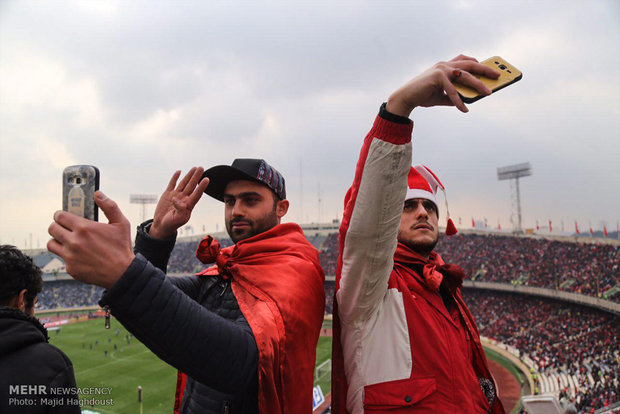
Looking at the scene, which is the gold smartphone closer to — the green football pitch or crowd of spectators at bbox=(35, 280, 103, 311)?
the green football pitch

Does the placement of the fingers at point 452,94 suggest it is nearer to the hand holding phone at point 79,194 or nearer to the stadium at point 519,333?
the hand holding phone at point 79,194

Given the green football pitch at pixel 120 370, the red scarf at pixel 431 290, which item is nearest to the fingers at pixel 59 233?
the red scarf at pixel 431 290

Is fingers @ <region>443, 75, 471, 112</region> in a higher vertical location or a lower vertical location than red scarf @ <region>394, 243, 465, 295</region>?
higher

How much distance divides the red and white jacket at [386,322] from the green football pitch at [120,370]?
20262 mm

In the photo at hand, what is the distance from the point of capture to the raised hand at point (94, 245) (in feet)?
3.98

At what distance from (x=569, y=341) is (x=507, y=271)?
12622 millimetres

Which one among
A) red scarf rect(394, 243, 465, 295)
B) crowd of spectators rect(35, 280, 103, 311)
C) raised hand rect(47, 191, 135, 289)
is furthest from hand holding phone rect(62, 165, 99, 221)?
crowd of spectators rect(35, 280, 103, 311)

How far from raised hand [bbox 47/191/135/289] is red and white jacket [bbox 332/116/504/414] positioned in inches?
41.5

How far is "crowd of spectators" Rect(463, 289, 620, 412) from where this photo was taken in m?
18.2

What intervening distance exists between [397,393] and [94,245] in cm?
173

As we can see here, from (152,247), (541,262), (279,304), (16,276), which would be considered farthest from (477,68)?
(541,262)

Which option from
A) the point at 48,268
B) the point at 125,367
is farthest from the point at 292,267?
the point at 48,268

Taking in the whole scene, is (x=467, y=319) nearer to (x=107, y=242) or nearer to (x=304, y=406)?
(x=304, y=406)

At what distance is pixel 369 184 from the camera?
5.87ft
